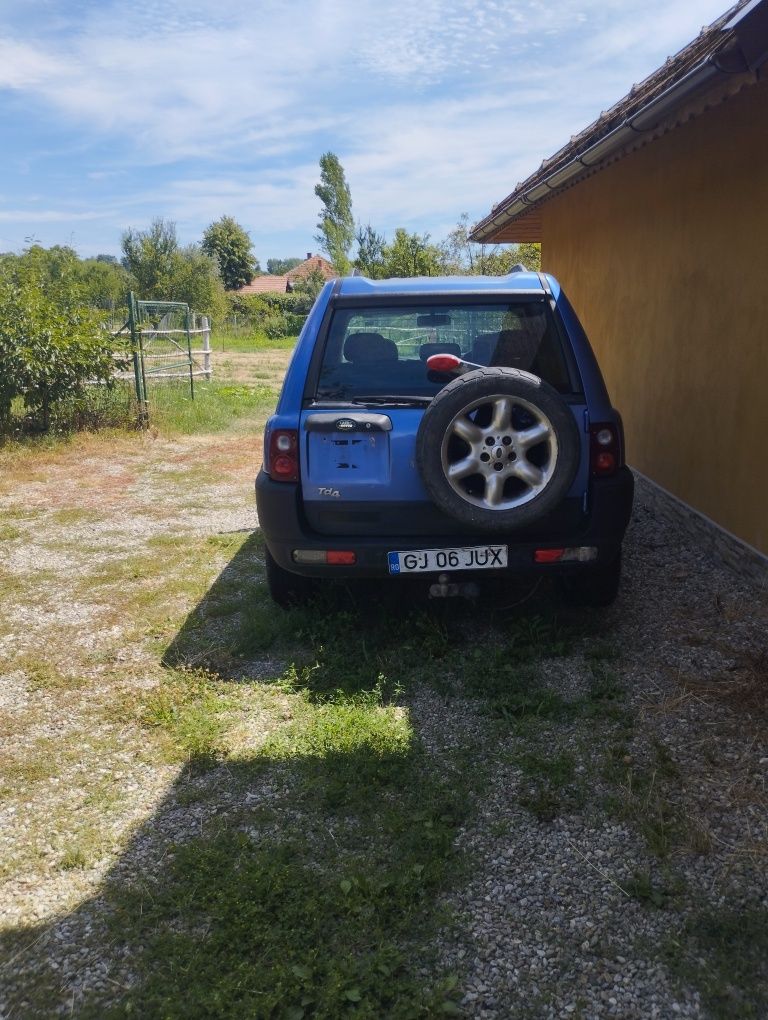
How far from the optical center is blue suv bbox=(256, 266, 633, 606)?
11.7 ft

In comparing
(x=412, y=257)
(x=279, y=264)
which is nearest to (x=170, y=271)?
(x=412, y=257)

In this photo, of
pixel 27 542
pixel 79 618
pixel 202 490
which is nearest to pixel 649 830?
pixel 79 618

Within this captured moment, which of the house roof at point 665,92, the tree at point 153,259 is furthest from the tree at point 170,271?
the house roof at point 665,92

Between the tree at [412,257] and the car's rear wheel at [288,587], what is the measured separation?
22.2 metres

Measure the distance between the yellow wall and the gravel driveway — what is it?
2.46 ft

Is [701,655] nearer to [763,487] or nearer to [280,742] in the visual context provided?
[763,487]

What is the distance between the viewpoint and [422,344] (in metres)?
4.23

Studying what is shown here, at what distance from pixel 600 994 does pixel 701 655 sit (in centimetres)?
218

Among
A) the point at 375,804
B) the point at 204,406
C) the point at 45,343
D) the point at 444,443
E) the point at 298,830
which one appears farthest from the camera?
the point at 204,406

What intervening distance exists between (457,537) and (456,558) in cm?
11

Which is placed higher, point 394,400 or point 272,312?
point 272,312

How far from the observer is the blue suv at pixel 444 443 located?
3.57m

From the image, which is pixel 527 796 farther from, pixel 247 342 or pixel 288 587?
pixel 247 342

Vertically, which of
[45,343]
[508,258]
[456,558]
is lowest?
[456,558]
